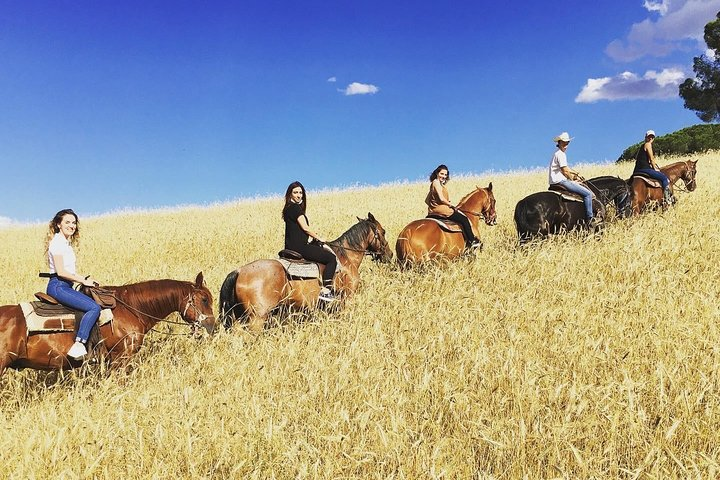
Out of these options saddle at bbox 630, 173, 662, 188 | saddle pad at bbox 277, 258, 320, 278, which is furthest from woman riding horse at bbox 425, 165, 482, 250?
saddle at bbox 630, 173, 662, 188

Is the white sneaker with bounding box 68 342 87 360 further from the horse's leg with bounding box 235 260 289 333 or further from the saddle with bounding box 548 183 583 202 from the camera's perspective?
the saddle with bounding box 548 183 583 202

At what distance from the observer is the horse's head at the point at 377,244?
350 inches

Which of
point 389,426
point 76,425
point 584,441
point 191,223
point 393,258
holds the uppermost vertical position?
point 191,223

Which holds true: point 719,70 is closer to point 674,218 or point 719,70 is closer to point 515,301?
point 674,218

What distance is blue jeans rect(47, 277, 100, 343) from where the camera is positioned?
5.93 metres

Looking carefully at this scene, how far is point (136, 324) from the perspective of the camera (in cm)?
656

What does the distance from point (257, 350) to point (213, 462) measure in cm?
234

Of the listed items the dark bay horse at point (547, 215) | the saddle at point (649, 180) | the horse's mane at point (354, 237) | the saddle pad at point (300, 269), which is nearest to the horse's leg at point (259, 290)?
the saddle pad at point (300, 269)

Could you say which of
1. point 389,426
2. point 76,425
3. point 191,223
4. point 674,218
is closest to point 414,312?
point 389,426

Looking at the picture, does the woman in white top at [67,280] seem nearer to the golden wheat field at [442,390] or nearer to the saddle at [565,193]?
the golden wheat field at [442,390]

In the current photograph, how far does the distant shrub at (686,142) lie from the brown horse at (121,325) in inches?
1368

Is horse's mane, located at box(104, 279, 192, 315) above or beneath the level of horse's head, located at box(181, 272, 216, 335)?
above

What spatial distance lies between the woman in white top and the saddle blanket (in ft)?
0.34

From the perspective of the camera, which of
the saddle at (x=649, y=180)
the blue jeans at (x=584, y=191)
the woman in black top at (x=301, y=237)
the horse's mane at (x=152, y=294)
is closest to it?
the horse's mane at (x=152, y=294)
